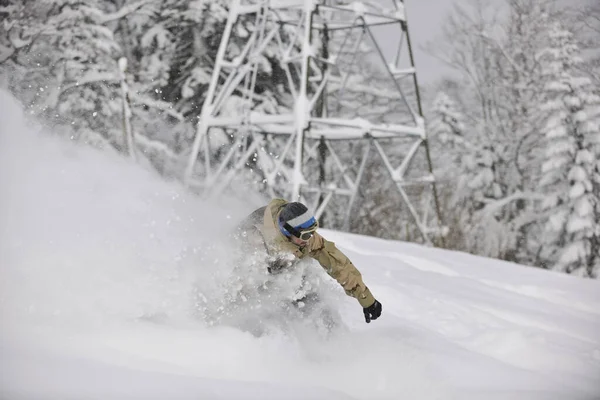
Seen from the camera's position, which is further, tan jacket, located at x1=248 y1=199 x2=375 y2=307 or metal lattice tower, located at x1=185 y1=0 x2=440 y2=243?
metal lattice tower, located at x1=185 y1=0 x2=440 y2=243

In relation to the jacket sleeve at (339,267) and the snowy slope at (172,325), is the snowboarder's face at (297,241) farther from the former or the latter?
the snowy slope at (172,325)

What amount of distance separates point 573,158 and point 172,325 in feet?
50.6

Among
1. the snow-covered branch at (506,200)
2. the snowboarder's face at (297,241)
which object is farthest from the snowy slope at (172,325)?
the snow-covered branch at (506,200)

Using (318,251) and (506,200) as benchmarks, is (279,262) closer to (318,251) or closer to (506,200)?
(318,251)

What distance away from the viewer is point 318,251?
4.47 metres

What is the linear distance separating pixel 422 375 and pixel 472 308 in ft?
8.09

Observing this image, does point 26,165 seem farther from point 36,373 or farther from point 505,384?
point 505,384

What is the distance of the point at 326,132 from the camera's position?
12266mm

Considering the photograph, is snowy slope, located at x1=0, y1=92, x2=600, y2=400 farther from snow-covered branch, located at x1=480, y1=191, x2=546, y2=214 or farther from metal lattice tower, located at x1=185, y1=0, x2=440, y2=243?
snow-covered branch, located at x1=480, y1=191, x2=546, y2=214

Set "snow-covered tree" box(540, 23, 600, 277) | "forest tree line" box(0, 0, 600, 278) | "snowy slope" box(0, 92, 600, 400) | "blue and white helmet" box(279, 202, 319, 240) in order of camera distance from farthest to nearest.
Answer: "snow-covered tree" box(540, 23, 600, 277), "forest tree line" box(0, 0, 600, 278), "blue and white helmet" box(279, 202, 319, 240), "snowy slope" box(0, 92, 600, 400)

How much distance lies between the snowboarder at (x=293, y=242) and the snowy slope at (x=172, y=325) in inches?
11.2

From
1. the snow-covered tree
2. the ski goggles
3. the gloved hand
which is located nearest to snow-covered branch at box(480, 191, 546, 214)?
the snow-covered tree

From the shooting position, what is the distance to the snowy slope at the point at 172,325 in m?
3.49

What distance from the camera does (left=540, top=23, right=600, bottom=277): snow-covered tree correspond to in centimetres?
1645
